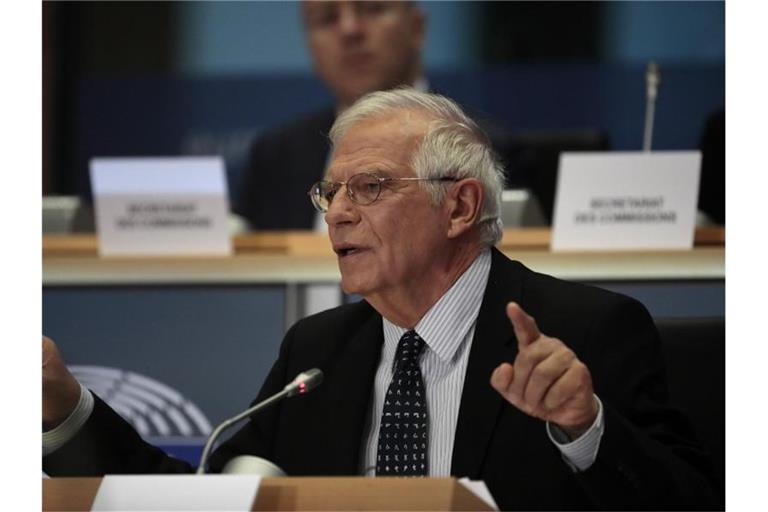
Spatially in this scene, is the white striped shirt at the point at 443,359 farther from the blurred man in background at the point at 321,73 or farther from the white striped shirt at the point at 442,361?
the blurred man in background at the point at 321,73

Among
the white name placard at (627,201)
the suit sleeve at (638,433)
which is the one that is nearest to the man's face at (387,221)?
the suit sleeve at (638,433)

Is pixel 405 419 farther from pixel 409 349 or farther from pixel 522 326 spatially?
pixel 522 326

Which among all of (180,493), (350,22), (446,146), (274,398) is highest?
(350,22)

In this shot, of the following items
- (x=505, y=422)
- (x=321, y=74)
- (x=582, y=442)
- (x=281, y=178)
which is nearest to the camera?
(x=582, y=442)

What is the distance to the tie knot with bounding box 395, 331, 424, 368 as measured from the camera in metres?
1.89

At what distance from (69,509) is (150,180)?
150cm

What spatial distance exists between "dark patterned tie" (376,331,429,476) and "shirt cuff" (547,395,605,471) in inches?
9.0

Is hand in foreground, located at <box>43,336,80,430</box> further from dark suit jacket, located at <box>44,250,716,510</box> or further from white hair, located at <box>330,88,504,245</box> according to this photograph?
white hair, located at <box>330,88,504,245</box>

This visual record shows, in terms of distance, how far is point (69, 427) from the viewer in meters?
1.90

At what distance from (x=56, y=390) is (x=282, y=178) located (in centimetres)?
198

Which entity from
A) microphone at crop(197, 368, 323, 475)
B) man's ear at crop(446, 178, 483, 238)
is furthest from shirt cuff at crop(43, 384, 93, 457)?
man's ear at crop(446, 178, 483, 238)

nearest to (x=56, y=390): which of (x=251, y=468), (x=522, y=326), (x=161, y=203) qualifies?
(x=251, y=468)

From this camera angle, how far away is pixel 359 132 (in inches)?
75.1

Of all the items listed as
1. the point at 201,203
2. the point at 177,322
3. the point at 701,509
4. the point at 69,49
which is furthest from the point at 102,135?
the point at 701,509
